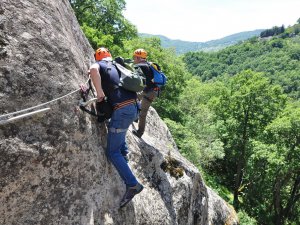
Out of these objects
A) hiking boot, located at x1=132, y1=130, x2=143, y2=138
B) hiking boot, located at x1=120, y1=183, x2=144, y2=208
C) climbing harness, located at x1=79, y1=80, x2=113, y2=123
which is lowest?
hiking boot, located at x1=120, y1=183, x2=144, y2=208

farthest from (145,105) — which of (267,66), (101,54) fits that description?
(267,66)

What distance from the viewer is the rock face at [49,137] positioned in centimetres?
519

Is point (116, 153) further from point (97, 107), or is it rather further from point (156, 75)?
point (156, 75)

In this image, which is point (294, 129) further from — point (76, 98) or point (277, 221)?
point (76, 98)

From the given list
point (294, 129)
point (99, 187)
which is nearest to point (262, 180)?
point (294, 129)

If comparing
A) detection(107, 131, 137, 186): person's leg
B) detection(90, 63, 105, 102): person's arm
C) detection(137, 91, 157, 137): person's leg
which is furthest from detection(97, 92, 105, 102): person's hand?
detection(137, 91, 157, 137): person's leg

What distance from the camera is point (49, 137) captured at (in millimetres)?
5648

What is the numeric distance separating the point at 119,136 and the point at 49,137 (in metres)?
1.58

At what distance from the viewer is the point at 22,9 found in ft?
18.9

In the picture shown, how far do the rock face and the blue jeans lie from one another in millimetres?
252

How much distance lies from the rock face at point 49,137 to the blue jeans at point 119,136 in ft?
0.83

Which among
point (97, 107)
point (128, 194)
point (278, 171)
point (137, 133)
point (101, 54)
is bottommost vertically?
point (278, 171)

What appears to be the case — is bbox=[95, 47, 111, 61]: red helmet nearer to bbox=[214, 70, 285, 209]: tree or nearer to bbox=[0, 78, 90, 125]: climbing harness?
bbox=[0, 78, 90, 125]: climbing harness

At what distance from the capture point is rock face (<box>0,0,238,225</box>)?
A: 5188 millimetres
